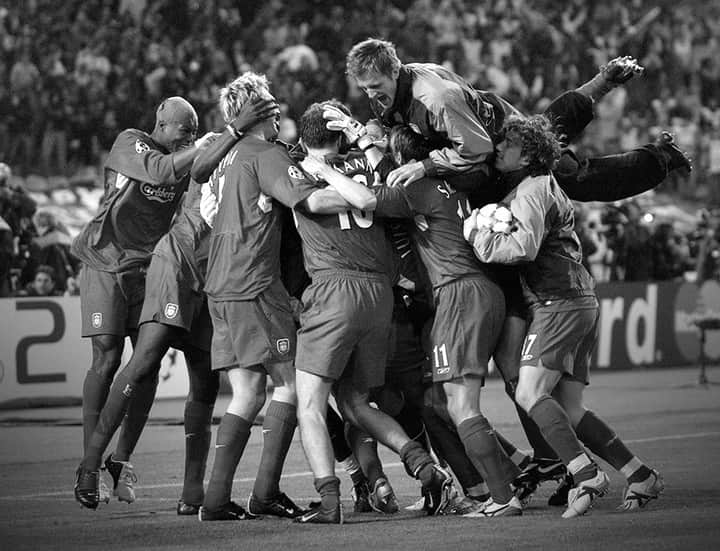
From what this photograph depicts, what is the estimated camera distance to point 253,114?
296 inches

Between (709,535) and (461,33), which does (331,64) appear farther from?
(709,535)

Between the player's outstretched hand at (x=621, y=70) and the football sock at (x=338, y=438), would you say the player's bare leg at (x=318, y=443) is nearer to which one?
the football sock at (x=338, y=438)

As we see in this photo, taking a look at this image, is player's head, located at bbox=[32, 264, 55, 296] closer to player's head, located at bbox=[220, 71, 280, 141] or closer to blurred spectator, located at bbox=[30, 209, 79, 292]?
blurred spectator, located at bbox=[30, 209, 79, 292]

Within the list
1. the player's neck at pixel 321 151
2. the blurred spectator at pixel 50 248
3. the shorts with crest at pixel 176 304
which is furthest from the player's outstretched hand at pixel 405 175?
the blurred spectator at pixel 50 248

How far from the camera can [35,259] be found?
15539 mm

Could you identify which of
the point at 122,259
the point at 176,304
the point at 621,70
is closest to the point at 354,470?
the point at 176,304

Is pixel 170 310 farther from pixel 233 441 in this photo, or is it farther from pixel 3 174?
pixel 3 174

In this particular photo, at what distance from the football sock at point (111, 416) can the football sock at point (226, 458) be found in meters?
0.91

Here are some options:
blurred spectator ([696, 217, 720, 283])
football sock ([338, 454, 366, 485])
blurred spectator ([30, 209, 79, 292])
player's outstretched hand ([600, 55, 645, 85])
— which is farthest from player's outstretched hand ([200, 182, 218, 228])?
blurred spectator ([696, 217, 720, 283])

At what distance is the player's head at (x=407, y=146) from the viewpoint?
7.70 m

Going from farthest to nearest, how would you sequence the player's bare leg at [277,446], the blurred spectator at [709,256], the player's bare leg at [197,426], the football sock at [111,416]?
the blurred spectator at [709,256]
the football sock at [111,416]
the player's bare leg at [197,426]
the player's bare leg at [277,446]

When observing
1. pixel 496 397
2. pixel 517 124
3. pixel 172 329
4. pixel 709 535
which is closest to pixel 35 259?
pixel 496 397

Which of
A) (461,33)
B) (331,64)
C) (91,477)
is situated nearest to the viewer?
(91,477)

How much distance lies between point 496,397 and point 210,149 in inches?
319
